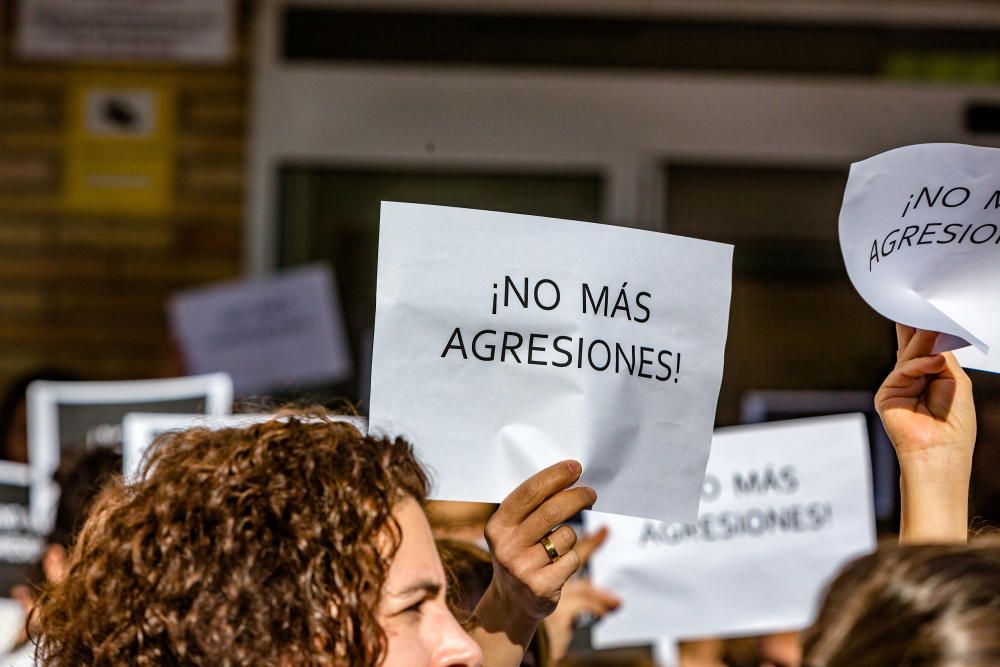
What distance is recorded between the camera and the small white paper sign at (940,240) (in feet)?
5.21

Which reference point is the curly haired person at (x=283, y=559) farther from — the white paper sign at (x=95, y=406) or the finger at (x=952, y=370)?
the white paper sign at (x=95, y=406)

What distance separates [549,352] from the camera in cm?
160

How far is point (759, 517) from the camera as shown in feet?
9.07

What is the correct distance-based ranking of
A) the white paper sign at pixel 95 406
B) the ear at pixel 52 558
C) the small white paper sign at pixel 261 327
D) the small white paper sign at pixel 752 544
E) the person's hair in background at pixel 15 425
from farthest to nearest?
the small white paper sign at pixel 261 327 → the person's hair in background at pixel 15 425 → the white paper sign at pixel 95 406 → the small white paper sign at pixel 752 544 → the ear at pixel 52 558

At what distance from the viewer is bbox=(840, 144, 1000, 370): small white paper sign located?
5.21ft

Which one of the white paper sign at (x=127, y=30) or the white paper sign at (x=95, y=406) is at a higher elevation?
the white paper sign at (x=127, y=30)

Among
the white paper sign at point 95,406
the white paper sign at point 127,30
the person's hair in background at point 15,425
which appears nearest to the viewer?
the white paper sign at point 95,406

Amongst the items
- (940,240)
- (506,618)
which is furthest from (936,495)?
(506,618)

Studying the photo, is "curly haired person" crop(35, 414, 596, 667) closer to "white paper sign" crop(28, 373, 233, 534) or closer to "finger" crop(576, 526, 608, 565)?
"finger" crop(576, 526, 608, 565)

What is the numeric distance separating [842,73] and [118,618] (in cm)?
427

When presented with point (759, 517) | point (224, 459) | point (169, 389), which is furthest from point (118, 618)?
point (169, 389)

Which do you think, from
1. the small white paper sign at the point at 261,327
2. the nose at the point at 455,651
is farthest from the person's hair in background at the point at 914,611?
the small white paper sign at the point at 261,327

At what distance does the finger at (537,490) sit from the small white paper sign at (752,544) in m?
1.21

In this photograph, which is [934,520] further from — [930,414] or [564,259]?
[564,259]
